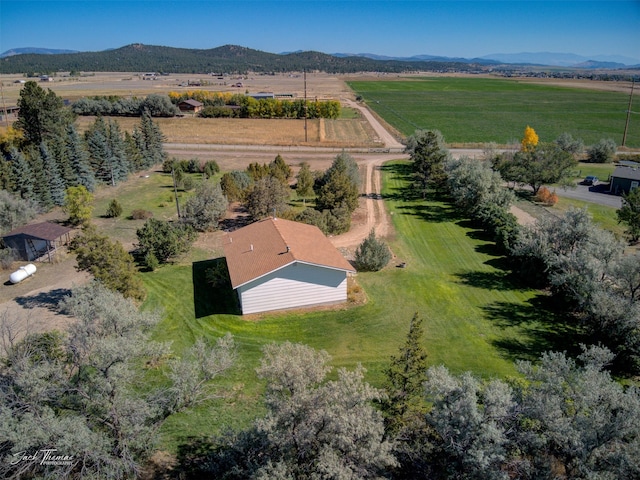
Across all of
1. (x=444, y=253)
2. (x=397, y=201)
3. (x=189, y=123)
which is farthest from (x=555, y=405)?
(x=189, y=123)

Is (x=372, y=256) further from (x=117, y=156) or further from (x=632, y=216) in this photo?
(x=117, y=156)

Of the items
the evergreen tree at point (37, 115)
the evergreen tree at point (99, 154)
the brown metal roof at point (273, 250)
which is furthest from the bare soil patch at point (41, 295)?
the evergreen tree at point (37, 115)

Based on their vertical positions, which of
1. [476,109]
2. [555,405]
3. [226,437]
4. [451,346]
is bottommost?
[451,346]

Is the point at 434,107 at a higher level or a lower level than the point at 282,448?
higher

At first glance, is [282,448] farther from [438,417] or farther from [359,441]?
[438,417]

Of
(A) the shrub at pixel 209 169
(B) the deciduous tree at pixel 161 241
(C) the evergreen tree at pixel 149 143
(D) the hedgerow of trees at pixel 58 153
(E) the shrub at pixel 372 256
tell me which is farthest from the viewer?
(C) the evergreen tree at pixel 149 143

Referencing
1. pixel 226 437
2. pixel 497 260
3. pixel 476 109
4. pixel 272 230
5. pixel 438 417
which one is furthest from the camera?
pixel 476 109

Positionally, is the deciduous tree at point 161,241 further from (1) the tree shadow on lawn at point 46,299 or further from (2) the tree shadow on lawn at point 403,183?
(2) the tree shadow on lawn at point 403,183
